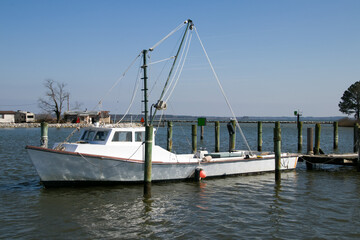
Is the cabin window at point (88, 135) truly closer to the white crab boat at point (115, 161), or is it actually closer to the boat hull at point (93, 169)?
the white crab boat at point (115, 161)

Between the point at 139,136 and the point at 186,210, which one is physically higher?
the point at 139,136

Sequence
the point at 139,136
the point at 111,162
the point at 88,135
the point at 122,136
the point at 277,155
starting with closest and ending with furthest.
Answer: the point at 111,162
the point at 122,136
the point at 139,136
the point at 88,135
the point at 277,155

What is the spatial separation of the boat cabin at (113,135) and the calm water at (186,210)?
2.15 m

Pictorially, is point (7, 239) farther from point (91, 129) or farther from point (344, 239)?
point (344, 239)

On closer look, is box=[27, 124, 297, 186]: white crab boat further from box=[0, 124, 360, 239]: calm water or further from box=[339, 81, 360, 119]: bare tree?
box=[339, 81, 360, 119]: bare tree

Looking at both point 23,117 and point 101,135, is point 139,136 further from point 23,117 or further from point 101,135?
point 23,117

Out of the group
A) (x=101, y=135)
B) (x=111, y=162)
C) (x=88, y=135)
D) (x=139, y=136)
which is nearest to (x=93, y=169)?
(x=111, y=162)

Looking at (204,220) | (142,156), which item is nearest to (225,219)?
(204,220)

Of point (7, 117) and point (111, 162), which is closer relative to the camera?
point (111, 162)

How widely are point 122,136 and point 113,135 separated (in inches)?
16.8

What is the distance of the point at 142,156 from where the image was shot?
51.5 ft

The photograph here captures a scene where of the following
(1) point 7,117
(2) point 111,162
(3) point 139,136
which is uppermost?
(1) point 7,117

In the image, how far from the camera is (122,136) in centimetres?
1594

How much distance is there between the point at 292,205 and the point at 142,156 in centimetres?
662
